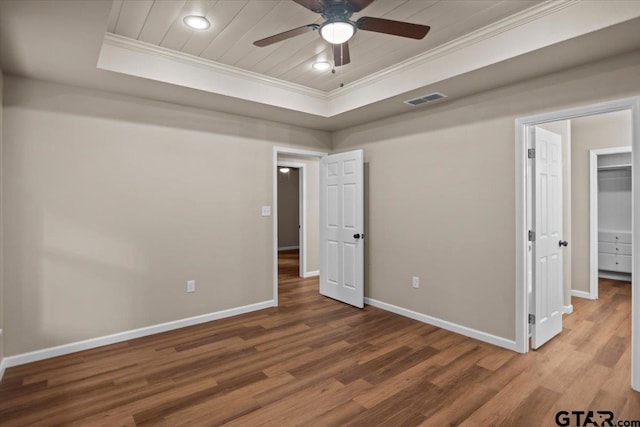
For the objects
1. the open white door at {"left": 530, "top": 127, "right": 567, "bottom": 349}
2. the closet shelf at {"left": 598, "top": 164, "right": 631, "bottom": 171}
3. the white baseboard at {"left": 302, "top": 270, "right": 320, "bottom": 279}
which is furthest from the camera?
the white baseboard at {"left": 302, "top": 270, "right": 320, "bottom": 279}

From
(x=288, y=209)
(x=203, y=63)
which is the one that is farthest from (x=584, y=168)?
(x=288, y=209)

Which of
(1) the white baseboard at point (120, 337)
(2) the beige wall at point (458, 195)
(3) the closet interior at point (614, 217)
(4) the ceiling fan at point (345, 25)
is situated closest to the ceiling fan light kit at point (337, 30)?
(4) the ceiling fan at point (345, 25)

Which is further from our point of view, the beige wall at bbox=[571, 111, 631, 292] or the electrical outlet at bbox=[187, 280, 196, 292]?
the beige wall at bbox=[571, 111, 631, 292]

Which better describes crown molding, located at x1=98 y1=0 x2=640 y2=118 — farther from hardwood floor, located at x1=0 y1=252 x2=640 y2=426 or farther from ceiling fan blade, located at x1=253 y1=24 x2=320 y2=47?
hardwood floor, located at x1=0 y1=252 x2=640 y2=426

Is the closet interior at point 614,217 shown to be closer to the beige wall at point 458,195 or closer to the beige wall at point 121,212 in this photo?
the beige wall at point 458,195

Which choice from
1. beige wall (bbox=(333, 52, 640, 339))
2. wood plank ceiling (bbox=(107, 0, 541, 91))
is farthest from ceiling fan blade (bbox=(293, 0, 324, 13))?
beige wall (bbox=(333, 52, 640, 339))

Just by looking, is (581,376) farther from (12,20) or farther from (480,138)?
(12,20)

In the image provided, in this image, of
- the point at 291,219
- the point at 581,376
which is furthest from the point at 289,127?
the point at 291,219

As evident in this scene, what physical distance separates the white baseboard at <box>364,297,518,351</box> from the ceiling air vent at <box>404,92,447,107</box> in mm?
2414

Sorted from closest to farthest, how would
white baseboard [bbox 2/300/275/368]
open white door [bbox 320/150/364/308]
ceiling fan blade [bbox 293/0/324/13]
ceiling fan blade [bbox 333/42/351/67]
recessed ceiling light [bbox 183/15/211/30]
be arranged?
ceiling fan blade [bbox 293/0/324/13], ceiling fan blade [bbox 333/42/351/67], recessed ceiling light [bbox 183/15/211/30], white baseboard [bbox 2/300/275/368], open white door [bbox 320/150/364/308]

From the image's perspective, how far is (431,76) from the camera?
3.12 m

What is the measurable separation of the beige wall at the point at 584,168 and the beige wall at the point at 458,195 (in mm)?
2555

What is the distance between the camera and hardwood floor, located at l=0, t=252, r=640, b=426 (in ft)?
7.15

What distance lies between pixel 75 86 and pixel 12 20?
3.85 feet
